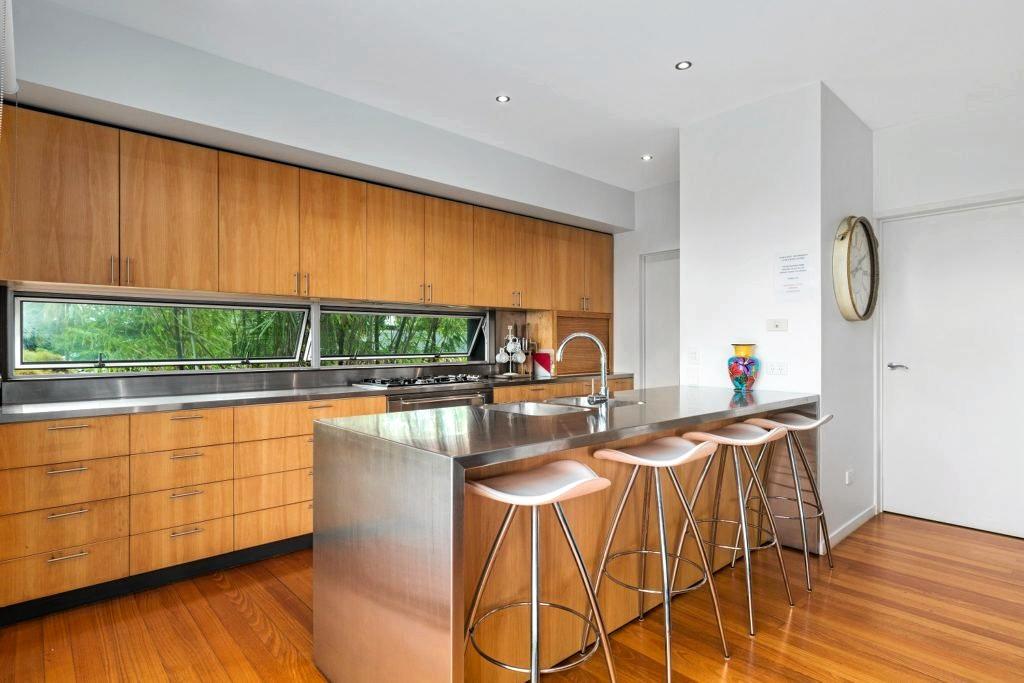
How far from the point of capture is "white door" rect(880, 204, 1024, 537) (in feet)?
10.8

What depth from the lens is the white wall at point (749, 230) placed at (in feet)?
9.96

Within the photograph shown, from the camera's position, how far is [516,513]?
1.84 metres

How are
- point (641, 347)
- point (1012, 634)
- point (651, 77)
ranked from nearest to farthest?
point (1012, 634) → point (651, 77) → point (641, 347)

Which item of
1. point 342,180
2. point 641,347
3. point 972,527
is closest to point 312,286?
point 342,180

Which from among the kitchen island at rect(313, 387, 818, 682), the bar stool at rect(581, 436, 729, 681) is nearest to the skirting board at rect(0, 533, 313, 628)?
the kitchen island at rect(313, 387, 818, 682)

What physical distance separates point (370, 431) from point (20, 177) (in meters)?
2.06

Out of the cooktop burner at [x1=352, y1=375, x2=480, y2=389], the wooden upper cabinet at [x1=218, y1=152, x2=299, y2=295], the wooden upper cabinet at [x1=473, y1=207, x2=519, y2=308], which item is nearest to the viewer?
the wooden upper cabinet at [x1=218, y1=152, x2=299, y2=295]

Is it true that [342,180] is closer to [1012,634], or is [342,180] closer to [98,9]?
[98,9]

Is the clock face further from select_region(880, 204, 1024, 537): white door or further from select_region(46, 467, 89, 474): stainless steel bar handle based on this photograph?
select_region(46, 467, 89, 474): stainless steel bar handle

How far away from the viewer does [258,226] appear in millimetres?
3096

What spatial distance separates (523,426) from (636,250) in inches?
141

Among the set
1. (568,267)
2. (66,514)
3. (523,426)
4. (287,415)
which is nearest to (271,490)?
(287,415)

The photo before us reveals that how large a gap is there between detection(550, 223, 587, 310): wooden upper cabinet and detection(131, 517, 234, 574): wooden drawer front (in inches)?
116

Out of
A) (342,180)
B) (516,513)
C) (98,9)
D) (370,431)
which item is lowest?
(516,513)
